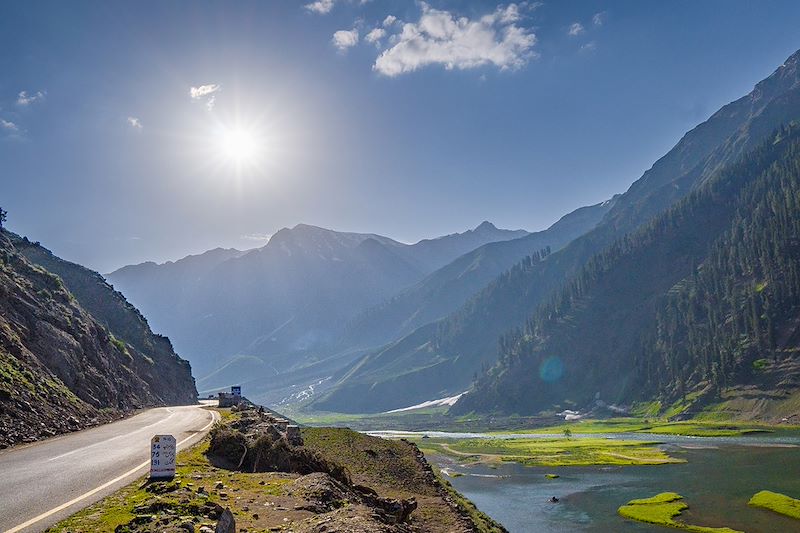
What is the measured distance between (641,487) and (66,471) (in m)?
81.0

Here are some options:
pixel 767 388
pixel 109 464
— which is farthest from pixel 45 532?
pixel 767 388

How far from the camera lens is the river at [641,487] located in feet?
195

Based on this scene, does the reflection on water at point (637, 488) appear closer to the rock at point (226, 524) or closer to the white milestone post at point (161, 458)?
the white milestone post at point (161, 458)

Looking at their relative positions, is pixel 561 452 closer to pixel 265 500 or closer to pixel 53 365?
pixel 53 365

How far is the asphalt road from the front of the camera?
18.7 meters

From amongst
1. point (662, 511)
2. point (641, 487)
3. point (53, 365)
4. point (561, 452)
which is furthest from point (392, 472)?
point (561, 452)

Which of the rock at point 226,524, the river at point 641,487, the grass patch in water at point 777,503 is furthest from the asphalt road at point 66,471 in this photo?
the grass patch in water at point 777,503

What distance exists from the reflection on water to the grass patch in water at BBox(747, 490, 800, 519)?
3.89 feet

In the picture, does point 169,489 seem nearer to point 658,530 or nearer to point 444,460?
point 658,530

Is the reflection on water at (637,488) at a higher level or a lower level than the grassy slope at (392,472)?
lower

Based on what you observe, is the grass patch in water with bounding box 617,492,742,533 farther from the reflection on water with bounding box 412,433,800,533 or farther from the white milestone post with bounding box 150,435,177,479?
the white milestone post with bounding box 150,435,177,479

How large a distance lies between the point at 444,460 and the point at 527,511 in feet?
228

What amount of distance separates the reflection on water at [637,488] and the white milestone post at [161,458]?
48.2 metres

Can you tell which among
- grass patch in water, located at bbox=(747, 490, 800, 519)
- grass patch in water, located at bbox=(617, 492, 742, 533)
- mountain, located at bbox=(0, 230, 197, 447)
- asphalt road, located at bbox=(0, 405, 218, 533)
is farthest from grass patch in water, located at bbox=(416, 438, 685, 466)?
asphalt road, located at bbox=(0, 405, 218, 533)
